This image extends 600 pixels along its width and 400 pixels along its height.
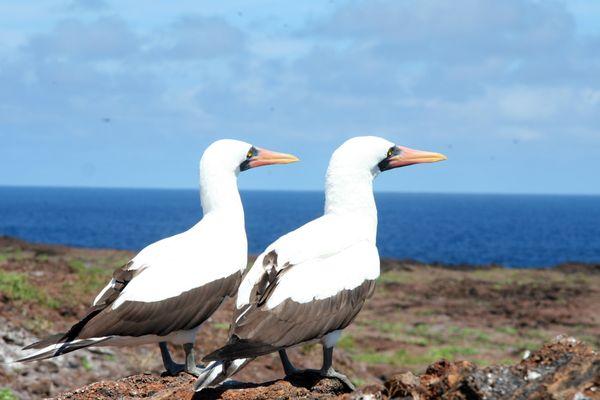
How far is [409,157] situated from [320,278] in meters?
1.86

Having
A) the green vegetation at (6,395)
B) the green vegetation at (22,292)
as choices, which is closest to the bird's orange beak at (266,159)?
the green vegetation at (6,395)

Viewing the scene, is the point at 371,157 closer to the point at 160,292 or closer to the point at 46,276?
the point at 160,292

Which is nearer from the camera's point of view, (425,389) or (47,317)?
(425,389)

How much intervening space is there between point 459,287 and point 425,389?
3092cm

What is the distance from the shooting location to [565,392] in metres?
4.85

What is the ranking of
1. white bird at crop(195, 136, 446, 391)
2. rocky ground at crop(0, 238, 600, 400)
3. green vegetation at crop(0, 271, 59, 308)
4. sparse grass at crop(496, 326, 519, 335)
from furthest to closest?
sparse grass at crop(496, 326, 519, 335)
green vegetation at crop(0, 271, 59, 308)
white bird at crop(195, 136, 446, 391)
rocky ground at crop(0, 238, 600, 400)

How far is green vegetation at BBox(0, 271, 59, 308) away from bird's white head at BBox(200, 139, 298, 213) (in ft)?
28.7

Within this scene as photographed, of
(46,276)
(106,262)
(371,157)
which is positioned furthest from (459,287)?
(371,157)

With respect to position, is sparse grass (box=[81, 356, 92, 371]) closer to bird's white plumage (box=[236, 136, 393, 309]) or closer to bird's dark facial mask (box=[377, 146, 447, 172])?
bird's white plumage (box=[236, 136, 393, 309])

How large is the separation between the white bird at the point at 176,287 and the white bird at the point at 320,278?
94 cm

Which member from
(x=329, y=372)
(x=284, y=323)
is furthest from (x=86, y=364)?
(x=284, y=323)

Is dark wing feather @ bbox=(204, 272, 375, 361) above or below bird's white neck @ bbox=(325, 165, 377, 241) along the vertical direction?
below

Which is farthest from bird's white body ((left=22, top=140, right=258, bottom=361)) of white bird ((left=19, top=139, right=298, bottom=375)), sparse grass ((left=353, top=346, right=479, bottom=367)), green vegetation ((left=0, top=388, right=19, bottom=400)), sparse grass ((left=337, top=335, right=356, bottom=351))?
sparse grass ((left=337, top=335, right=356, bottom=351))

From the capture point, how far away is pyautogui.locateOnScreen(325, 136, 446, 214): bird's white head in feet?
25.3
